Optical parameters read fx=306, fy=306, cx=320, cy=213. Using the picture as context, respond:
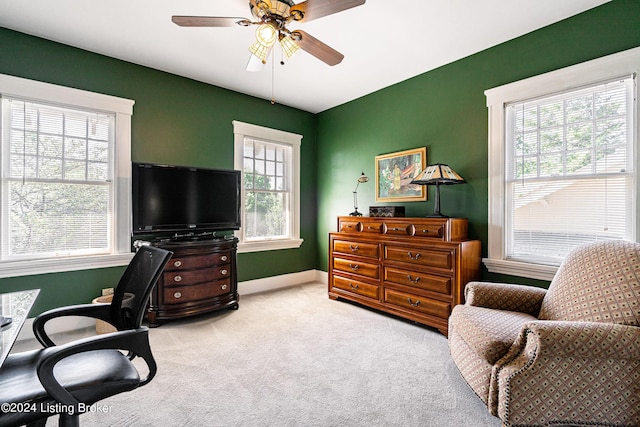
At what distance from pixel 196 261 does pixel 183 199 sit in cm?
72

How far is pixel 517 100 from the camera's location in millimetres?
2883

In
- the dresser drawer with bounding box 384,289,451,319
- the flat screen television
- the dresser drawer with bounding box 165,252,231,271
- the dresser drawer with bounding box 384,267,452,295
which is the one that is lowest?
the dresser drawer with bounding box 384,289,451,319

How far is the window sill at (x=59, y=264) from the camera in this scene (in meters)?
2.74

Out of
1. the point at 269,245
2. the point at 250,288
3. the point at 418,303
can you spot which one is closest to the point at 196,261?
the point at 250,288

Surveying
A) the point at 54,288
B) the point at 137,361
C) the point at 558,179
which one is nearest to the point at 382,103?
the point at 558,179

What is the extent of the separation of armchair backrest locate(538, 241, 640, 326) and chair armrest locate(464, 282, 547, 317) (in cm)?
10

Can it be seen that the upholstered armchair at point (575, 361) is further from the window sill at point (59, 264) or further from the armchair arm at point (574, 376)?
the window sill at point (59, 264)

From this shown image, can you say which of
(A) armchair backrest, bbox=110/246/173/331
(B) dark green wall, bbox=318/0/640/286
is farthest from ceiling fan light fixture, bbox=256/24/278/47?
(B) dark green wall, bbox=318/0/640/286

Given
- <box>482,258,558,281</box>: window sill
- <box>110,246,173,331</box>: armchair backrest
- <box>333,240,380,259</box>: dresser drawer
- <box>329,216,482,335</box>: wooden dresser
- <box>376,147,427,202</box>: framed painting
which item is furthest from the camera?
A: <box>376,147,427,202</box>: framed painting

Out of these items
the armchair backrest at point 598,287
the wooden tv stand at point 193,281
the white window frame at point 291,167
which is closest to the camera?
the armchair backrest at point 598,287

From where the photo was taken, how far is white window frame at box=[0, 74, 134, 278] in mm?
2770

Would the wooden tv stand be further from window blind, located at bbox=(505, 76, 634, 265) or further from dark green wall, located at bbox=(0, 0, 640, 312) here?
window blind, located at bbox=(505, 76, 634, 265)

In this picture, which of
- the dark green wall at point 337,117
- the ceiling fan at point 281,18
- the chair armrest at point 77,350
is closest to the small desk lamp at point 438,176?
the dark green wall at point 337,117

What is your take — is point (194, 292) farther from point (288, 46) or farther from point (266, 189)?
point (288, 46)
